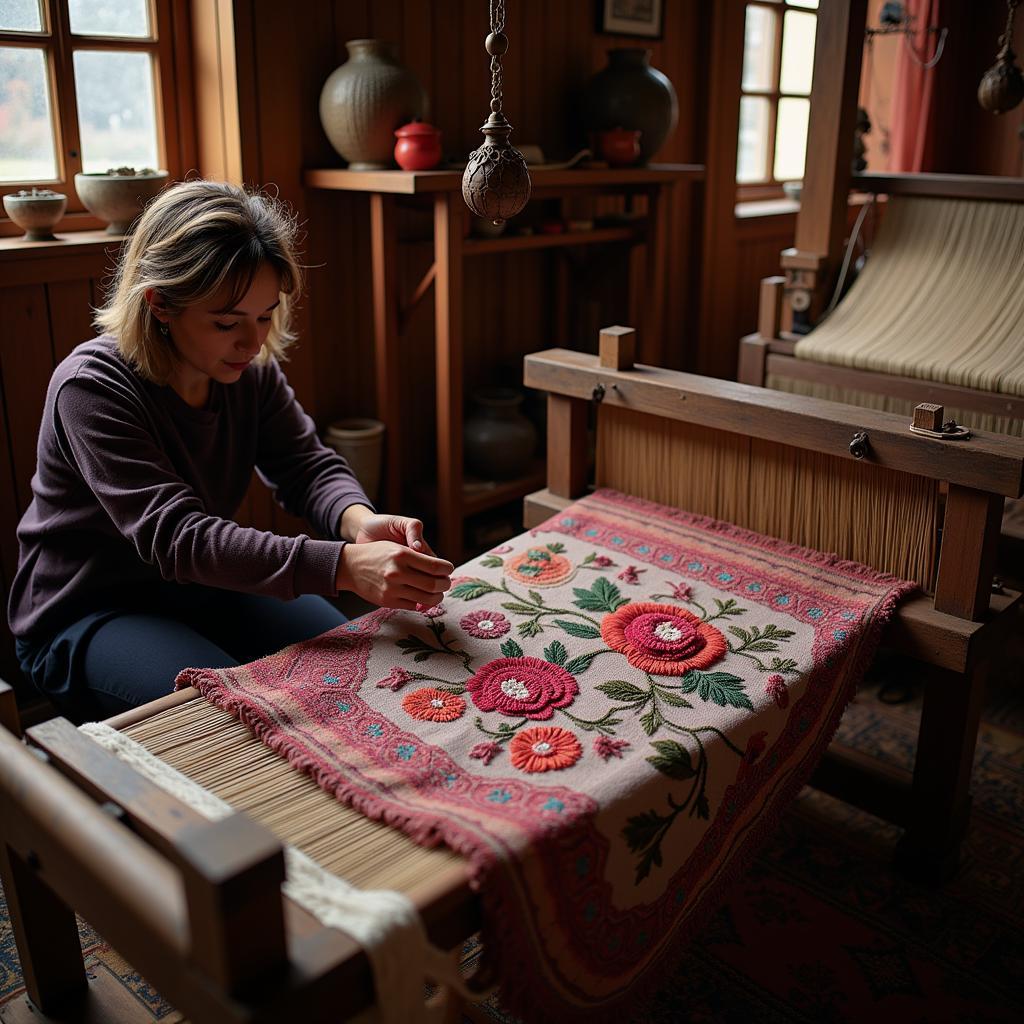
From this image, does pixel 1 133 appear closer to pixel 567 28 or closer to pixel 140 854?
pixel 567 28

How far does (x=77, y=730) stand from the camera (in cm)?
120

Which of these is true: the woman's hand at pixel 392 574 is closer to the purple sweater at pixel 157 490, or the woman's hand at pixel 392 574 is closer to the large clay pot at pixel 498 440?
the purple sweater at pixel 157 490

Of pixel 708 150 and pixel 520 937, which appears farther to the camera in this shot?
pixel 708 150

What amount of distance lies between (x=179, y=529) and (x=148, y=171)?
3.99ft

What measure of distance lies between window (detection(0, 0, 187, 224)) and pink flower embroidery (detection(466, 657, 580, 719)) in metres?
1.66

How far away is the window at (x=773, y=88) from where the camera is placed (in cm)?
409

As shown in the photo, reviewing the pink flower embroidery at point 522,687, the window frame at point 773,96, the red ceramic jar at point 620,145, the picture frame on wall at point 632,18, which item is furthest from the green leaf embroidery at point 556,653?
the window frame at point 773,96

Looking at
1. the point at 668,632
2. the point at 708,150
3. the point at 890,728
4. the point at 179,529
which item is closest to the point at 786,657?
the point at 668,632

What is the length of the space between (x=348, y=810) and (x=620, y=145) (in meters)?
2.38

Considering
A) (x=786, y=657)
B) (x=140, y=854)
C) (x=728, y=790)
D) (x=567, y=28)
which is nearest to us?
(x=140, y=854)

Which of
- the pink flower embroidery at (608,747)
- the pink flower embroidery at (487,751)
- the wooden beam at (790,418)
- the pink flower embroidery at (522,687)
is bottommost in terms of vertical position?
the pink flower embroidery at (487,751)

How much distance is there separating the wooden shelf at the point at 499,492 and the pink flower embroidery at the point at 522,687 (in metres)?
1.56

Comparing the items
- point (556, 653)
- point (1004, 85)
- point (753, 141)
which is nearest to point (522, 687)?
point (556, 653)

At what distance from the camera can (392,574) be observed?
1.44 m
